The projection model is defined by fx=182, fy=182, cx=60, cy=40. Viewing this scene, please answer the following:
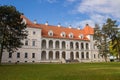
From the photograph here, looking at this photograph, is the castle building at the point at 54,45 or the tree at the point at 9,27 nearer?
the tree at the point at 9,27

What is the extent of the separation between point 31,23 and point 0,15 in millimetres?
25185

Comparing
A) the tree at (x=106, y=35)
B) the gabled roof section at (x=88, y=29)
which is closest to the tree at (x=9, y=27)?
the tree at (x=106, y=35)

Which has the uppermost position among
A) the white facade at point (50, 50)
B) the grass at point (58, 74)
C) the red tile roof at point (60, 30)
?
the red tile roof at point (60, 30)

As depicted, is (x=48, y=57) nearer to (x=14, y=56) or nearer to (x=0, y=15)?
(x=14, y=56)

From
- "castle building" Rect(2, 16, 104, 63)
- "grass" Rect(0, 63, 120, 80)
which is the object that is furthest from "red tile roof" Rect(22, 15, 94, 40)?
"grass" Rect(0, 63, 120, 80)

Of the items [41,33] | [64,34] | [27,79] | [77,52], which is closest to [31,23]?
[41,33]

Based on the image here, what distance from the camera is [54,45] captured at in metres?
64.2

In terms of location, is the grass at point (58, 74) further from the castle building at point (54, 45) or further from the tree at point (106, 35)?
the tree at point (106, 35)

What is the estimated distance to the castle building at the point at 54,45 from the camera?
57.2m

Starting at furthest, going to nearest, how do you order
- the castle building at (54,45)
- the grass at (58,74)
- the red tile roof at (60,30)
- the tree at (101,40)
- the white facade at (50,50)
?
the red tile roof at (60,30) → the tree at (101,40) → the castle building at (54,45) → the white facade at (50,50) → the grass at (58,74)

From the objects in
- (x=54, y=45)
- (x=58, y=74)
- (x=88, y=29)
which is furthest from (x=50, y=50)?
(x=58, y=74)

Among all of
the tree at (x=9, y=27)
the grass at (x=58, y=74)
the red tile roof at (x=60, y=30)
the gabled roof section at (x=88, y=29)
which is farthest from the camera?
the gabled roof section at (x=88, y=29)

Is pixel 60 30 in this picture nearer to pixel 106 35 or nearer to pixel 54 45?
pixel 54 45

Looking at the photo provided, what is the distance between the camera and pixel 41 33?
6228cm
